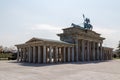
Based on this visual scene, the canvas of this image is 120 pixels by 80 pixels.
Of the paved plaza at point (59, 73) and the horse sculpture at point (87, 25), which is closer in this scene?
the paved plaza at point (59, 73)

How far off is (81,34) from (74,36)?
3.00m

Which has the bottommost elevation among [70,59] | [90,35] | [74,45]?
[70,59]

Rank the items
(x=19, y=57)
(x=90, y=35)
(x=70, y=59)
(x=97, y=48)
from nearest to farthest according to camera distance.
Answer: (x=70, y=59)
(x=19, y=57)
(x=90, y=35)
(x=97, y=48)

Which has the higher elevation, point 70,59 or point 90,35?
point 90,35

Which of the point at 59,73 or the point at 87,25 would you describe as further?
the point at 87,25

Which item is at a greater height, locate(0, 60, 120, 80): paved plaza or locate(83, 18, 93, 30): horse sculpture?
locate(83, 18, 93, 30): horse sculpture

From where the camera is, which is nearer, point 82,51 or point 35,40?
point 35,40

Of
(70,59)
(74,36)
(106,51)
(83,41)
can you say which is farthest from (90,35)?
(106,51)

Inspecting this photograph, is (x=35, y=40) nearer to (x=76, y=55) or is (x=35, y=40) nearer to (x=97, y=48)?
(x=76, y=55)

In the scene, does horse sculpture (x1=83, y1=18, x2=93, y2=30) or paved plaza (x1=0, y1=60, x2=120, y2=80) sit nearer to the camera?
paved plaza (x1=0, y1=60, x2=120, y2=80)

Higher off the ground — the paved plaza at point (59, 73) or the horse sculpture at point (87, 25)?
the horse sculpture at point (87, 25)

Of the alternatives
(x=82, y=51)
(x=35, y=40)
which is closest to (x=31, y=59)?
(x=35, y=40)

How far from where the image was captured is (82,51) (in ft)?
160

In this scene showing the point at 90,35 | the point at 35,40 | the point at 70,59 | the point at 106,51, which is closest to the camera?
the point at 35,40
